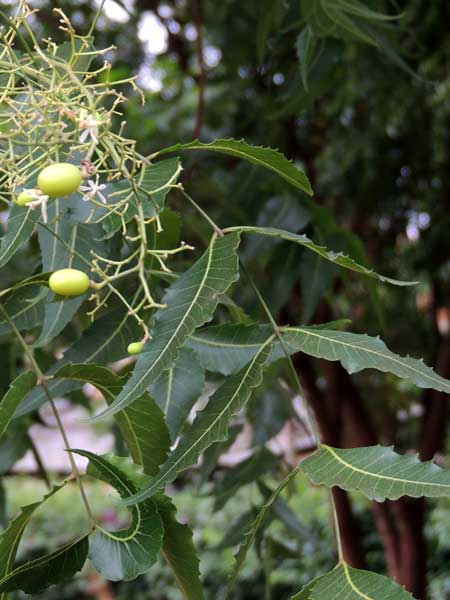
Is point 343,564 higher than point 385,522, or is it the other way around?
point 343,564

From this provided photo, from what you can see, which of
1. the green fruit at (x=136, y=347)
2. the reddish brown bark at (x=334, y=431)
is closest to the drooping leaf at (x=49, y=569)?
the green fruit at (x=136, y=347)

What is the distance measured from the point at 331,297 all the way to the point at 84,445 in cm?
335

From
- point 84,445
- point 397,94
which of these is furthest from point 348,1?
point 84,445

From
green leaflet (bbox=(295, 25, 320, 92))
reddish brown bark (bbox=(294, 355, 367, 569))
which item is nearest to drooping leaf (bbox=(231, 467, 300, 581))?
green leaflet (bbox=(295, 25, 320, 92))

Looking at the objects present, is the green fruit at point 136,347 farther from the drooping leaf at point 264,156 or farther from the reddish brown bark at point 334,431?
the reddish brown bark at point 334,431

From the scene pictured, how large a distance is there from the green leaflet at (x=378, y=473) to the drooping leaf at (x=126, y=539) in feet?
0.29

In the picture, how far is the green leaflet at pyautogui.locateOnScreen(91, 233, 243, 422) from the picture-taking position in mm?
404

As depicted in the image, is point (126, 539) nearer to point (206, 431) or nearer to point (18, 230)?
point (206, 431)

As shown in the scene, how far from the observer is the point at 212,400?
46 centimetres

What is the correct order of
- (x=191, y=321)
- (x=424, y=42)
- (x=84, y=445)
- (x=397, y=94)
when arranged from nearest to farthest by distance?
1. (x=191, y=321)
2. (x=424, y=42)
3. (x=397, y=94)
4. (x=84, y=445)

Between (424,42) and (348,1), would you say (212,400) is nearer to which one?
(348,1)

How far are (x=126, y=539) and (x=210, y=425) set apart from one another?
77 millimetres

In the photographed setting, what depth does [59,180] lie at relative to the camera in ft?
1.21

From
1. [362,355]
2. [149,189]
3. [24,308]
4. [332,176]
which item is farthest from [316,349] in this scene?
[332,176]
